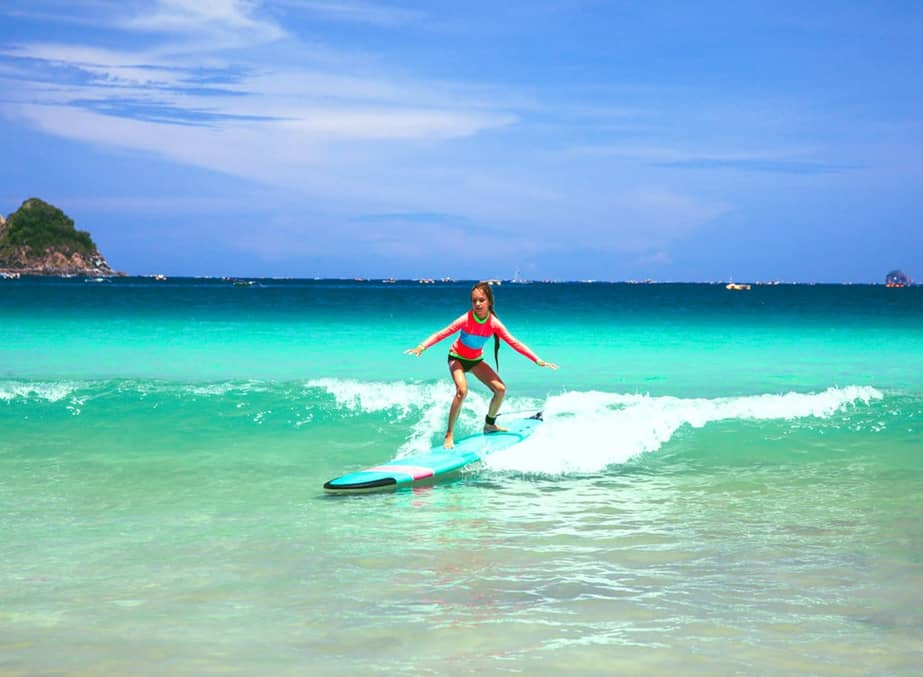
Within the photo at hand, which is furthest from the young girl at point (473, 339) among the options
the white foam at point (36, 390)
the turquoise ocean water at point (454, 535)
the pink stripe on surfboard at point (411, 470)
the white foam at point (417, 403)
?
the white foam at point (36, 390)

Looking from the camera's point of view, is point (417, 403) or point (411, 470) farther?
point (417, 403)

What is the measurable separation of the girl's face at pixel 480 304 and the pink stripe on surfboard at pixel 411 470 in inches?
85.9

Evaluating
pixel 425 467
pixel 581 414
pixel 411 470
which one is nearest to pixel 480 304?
pixel 425 467

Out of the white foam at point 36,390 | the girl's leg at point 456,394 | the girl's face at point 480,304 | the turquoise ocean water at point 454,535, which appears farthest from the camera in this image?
the white foam at point 36,390

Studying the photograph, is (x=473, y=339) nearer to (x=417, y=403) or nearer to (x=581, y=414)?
(x=581, y=414)

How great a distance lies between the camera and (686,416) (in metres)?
15.5

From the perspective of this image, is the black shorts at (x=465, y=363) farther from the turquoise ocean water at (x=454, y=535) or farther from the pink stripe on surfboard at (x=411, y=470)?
the pink stripe on surfboard at (x=411, y=470)

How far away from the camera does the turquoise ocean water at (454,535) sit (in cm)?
528

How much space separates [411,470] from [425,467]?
24cm

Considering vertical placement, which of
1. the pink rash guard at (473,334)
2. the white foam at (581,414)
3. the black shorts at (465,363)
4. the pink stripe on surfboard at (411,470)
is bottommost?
the pink stripe on surfboard at (411,470)

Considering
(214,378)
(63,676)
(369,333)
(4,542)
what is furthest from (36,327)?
(63,676)

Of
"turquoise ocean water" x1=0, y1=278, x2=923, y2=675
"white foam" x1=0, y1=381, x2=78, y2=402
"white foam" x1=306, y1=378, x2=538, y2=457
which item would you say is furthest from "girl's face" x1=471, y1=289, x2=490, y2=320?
"white foam" x1=0, y1=381, x2=78, y2=402

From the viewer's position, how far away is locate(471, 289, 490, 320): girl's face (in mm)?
11453

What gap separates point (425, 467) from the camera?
1045 cm
